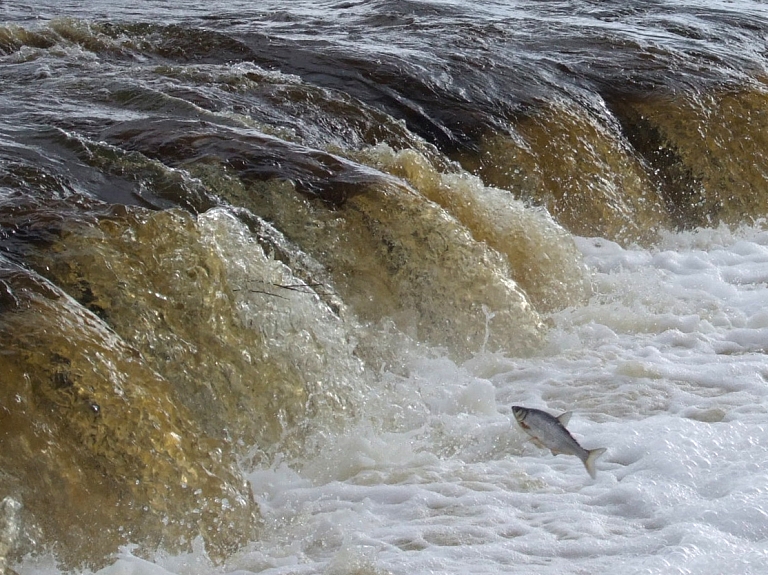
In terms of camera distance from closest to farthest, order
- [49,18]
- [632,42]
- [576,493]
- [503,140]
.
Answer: [576,493] < [503,140] < [632,42] < [49,18]

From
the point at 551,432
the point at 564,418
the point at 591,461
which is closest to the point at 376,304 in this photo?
the point at 564,418

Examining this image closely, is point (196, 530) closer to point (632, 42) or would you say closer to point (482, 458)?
point (482, 458)

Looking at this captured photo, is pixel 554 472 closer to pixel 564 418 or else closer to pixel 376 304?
pixel 564 418

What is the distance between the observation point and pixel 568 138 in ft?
24.7

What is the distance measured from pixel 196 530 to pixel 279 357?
3.32 ft

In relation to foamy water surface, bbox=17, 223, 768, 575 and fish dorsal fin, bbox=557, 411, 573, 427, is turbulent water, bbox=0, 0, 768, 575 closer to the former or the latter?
foamy water surface, bbox=17, 223, 768, 575

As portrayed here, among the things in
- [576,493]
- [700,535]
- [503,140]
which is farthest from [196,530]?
[503,140]

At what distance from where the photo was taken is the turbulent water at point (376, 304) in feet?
12.5

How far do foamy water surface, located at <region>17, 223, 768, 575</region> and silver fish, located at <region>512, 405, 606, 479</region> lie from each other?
22cm

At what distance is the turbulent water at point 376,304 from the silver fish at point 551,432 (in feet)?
0.72

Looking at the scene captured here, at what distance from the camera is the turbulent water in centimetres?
380

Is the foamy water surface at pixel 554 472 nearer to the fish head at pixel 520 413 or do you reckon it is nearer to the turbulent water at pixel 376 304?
the turbulent water at pixel 376 304

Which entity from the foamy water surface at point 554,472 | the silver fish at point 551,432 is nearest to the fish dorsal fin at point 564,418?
the silver fish at point 551,432

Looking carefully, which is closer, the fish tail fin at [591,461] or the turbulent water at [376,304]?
the turbulent water at [376,304]
